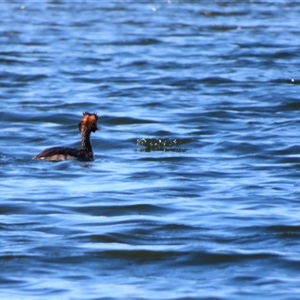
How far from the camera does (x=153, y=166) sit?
1389 cm

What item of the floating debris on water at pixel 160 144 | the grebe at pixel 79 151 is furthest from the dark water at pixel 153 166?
the grebe at pixel 79 151

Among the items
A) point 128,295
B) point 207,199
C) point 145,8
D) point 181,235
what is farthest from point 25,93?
point 145,8

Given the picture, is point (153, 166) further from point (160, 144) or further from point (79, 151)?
point (160, 144)

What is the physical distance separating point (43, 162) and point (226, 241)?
4.50 m

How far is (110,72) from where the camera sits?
2483 cm

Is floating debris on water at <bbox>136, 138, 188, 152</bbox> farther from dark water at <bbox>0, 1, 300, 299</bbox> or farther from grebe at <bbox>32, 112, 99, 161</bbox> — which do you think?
grebe at <bbox>32, 112, 99, 161</bbox>

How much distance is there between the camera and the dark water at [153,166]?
28.9ft

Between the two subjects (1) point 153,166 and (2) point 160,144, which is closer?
(1) point 153,166

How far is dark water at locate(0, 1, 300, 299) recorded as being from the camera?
8.80m

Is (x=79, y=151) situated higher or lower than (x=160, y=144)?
higher

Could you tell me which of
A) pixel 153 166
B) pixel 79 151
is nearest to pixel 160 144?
pixel 153 166

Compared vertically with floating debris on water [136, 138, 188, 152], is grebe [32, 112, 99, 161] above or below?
above

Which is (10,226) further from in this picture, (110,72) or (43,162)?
(110,72)

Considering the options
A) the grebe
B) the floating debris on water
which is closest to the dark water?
the floating debris on water
